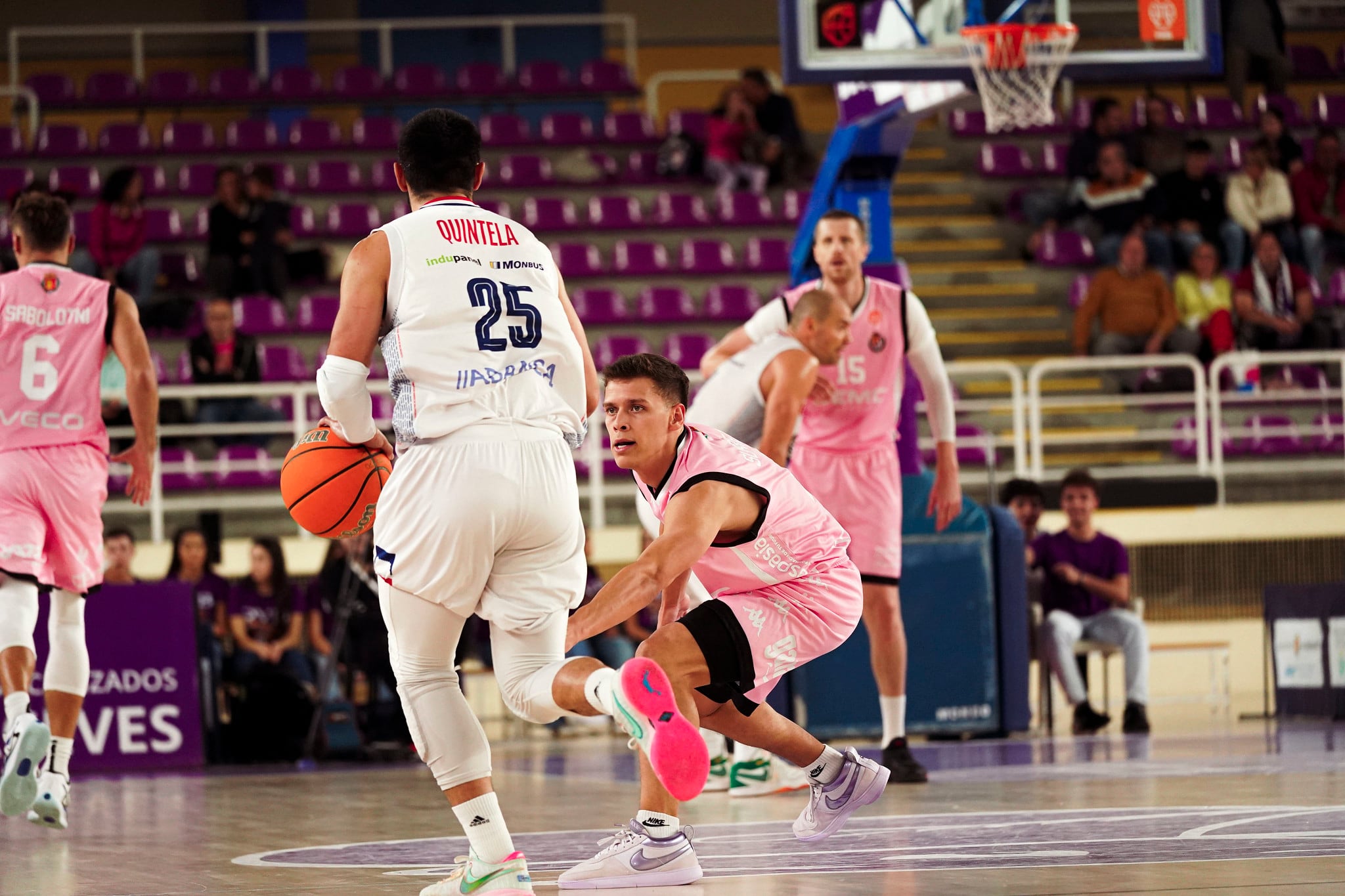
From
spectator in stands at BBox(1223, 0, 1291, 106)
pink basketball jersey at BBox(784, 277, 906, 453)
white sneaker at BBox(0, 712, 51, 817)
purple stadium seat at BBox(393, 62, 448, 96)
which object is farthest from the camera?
purple stadium seat at BBox(393, 62, 448, 96)

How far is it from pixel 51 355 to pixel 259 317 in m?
9.39

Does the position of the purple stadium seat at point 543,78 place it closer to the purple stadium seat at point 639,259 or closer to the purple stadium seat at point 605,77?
the purple stadium seat at point 605,77

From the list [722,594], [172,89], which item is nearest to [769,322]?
[722,594]

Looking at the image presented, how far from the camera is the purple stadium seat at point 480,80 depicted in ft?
64.6

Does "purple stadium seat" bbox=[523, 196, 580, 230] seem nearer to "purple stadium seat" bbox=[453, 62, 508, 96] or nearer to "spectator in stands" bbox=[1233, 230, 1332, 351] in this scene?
"purple stadium seat" bbox=[453, 62, 508, 96]

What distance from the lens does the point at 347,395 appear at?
430 centimetres

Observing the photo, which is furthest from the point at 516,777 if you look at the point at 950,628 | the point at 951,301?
the point at 951,301

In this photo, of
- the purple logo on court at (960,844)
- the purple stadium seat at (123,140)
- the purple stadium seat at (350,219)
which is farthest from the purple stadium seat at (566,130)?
the purple logo on court at (960,844)

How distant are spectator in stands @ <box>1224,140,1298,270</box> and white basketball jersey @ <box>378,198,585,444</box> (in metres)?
14.0

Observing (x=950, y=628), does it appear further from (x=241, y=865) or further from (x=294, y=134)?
(x=294, y=134)

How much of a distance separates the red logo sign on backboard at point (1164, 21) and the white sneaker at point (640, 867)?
6310 millimetres

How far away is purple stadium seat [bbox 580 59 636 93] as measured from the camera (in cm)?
1986

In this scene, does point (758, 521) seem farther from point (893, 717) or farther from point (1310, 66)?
point (1310, 66)

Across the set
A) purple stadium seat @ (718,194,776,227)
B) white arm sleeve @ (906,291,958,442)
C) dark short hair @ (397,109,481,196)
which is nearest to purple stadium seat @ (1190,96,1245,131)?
purple stadium seat @ (718,194,776,227)
